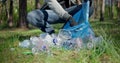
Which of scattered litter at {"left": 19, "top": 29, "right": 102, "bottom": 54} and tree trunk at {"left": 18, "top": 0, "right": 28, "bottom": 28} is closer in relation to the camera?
scattered litter at {"left": 19, "top": 29, "right": 102, "bottom": 54}

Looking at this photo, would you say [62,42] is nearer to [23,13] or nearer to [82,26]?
[82,26]

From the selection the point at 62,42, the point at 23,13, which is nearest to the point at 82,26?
the point at 62,42

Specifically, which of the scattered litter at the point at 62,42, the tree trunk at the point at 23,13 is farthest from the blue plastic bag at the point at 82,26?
the tree trunk at the point at 23,13

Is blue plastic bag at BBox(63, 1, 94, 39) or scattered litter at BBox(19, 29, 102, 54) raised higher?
blue plastic bag at BBox(63, 1, 94, 39)

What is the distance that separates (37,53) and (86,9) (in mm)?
1267

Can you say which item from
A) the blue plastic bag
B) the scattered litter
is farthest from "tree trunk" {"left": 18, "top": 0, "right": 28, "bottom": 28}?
the scattered litter

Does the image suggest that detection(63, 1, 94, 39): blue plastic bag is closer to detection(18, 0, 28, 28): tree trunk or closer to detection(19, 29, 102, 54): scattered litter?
detection(19, 29, 102, 54): scattered litter

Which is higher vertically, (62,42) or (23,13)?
(62,42)

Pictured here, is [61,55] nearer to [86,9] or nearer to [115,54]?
[115,54]

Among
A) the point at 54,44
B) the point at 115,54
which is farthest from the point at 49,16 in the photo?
the point at 115,54

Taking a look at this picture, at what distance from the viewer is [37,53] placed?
13.5 ft

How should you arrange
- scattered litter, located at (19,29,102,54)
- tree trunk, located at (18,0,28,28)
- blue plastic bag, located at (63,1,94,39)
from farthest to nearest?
1. tree trunk, located at (18,0,28,28)
2. blue plastic bag, located at (63,1,94,39)
3. scattered litter, located at (19,29,102,54)

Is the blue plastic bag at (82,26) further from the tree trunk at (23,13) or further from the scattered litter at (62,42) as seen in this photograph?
the tree trunk at (23,13)

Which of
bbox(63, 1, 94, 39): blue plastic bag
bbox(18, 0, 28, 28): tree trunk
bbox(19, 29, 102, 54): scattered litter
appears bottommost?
bbox(18, 0, 28, 28): tree trunk
